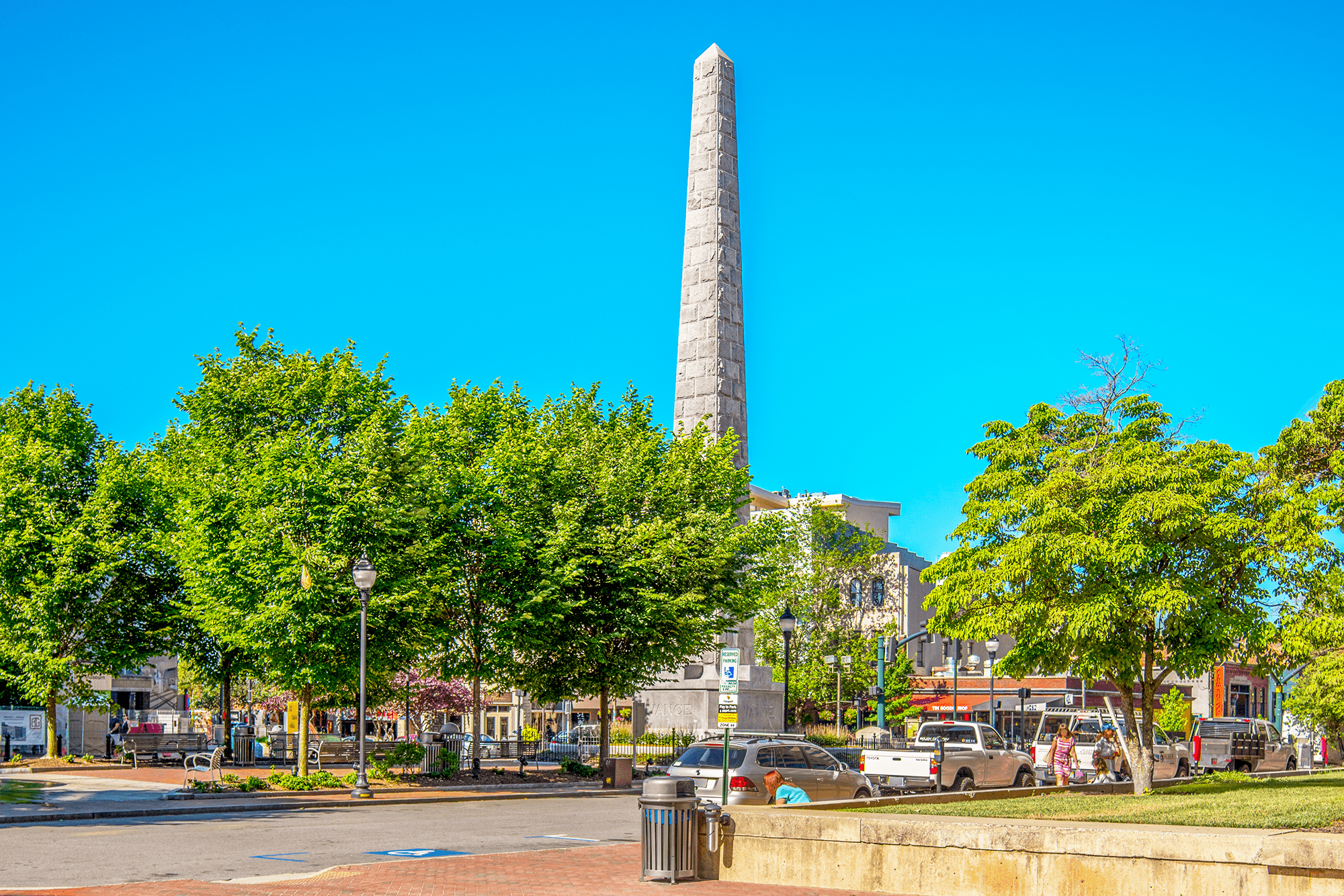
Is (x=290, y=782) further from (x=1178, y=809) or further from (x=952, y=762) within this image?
(x=1178, y=809)

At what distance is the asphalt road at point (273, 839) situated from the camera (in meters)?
15.4

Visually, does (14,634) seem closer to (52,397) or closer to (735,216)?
(52,397)

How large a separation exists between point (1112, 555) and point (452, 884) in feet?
44.3

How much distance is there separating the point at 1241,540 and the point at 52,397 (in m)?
32.9

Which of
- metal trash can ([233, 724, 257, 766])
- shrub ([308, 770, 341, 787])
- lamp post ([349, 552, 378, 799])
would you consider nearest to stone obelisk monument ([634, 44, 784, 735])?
metal trash can ([233, 724, 257, 766])

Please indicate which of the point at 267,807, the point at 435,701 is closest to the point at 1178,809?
the point at 267,807

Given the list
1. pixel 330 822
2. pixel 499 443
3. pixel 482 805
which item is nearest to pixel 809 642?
pixel 499 443

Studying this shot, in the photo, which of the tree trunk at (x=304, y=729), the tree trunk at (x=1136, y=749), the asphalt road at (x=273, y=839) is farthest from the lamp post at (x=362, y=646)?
the tree trunk at (x=1136, y=749)

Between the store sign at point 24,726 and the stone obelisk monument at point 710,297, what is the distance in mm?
19269

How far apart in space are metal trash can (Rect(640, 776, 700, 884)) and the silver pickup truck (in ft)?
99.8

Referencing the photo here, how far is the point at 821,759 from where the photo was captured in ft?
73.7

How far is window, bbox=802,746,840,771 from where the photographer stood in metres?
22.3

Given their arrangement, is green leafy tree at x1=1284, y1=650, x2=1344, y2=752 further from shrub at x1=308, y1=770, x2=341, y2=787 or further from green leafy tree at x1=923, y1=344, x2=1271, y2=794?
shrub at x1=308, y1=770, x2=341, y2=787

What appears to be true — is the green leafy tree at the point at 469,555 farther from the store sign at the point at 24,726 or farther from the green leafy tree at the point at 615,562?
the store sign at the point at 24,726
